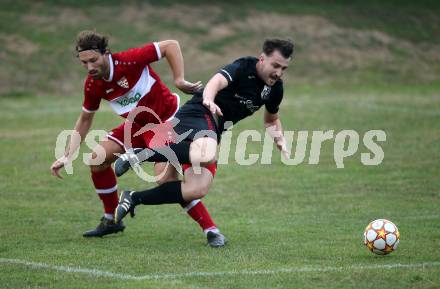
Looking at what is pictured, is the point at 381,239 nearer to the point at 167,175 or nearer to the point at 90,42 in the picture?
the point at 167,175

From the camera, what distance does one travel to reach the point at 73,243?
877cm

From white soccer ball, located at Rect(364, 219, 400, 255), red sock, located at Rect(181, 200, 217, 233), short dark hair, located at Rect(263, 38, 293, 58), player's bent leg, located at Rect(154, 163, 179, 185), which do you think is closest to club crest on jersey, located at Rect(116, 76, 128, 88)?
player's bent leg, located at Rect(154, 163, 179, 185)

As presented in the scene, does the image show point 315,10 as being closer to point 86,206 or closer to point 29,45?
point 29,45

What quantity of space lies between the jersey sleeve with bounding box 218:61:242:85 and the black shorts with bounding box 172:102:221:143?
439mm

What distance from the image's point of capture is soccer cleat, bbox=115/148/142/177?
8.11m

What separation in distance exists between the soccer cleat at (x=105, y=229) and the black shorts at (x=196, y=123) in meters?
1.38

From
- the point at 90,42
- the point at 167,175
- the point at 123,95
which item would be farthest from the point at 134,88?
the point at 167,175

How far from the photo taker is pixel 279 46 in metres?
8.39

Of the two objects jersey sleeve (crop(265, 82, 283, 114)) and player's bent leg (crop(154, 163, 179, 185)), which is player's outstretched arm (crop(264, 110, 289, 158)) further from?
player's bent leg (crop(154, 163, 179, 185))

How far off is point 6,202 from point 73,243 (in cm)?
286

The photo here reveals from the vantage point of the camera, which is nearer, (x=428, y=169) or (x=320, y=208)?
(x=320, y=208)

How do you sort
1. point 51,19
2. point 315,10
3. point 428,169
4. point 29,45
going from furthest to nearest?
point 315,10
point 51,19
point 29,45
point 428,169

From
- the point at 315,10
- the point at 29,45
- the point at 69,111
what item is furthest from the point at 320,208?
the point at 315,10

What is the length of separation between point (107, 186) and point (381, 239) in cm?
313
